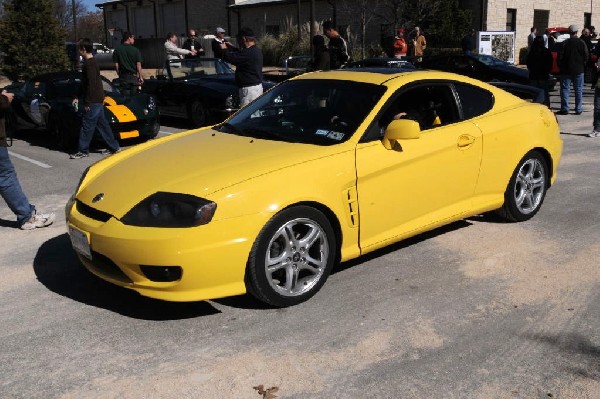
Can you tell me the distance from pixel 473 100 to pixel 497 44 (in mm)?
22061

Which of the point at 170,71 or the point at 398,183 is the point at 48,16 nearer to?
the point at 170,71

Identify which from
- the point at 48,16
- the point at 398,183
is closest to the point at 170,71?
the point at 398,183

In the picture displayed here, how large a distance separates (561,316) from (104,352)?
263cm

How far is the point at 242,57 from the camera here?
8.80 metres

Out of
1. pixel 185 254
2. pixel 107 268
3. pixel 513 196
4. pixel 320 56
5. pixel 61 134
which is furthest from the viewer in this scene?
pixel 320 56

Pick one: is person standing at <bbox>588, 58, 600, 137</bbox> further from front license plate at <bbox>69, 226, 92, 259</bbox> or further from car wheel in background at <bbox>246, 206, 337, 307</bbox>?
front license plate at <bbox>69, 226, 92, 259</bbox>

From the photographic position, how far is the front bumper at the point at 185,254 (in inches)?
139

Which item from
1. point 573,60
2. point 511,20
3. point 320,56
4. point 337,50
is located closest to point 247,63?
point 320,56

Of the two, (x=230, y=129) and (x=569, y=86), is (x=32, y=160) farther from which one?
(x=569, y=86)

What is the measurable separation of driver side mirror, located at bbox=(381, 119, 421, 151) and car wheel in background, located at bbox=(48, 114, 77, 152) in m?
7.02

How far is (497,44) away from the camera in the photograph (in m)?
25.5

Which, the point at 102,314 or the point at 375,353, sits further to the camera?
the point at 102,314

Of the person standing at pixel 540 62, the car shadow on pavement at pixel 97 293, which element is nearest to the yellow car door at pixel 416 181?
the car shadow on pavement at pixel 97 293

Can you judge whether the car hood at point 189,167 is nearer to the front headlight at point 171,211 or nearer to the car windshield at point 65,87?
the front headlight at point 171,211
